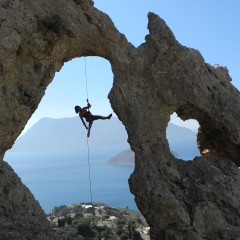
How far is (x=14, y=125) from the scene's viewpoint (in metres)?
14.8

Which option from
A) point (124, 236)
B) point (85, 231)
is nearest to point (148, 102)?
point (85, 231)

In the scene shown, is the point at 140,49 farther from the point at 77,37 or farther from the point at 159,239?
the point at 159,239

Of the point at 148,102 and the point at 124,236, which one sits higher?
the point at 148,102

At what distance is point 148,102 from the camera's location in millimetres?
15812

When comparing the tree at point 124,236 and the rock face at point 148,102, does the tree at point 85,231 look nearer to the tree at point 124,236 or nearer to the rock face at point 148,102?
the tree at point 124,236

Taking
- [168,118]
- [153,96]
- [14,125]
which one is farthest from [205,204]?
[14,125]

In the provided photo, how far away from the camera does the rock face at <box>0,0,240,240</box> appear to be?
13.4 meters

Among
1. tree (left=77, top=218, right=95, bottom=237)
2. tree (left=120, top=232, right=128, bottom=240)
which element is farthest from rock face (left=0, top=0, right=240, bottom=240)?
tree (left=120, top=232, right=128, bottom=240)

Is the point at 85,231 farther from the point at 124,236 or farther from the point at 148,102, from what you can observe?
the point at 148,102

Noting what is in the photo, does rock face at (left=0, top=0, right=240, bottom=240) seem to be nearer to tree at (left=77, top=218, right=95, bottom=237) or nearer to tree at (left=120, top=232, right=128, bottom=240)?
tree at (left=77, top=218, right=95, bottom=237)

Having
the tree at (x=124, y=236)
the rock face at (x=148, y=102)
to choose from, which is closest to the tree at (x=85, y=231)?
the tree at (x=124, y=236)

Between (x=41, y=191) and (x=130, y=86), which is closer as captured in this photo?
(x=130, y=86)

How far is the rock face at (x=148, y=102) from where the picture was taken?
528 inches

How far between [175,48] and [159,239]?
10.3 metres
